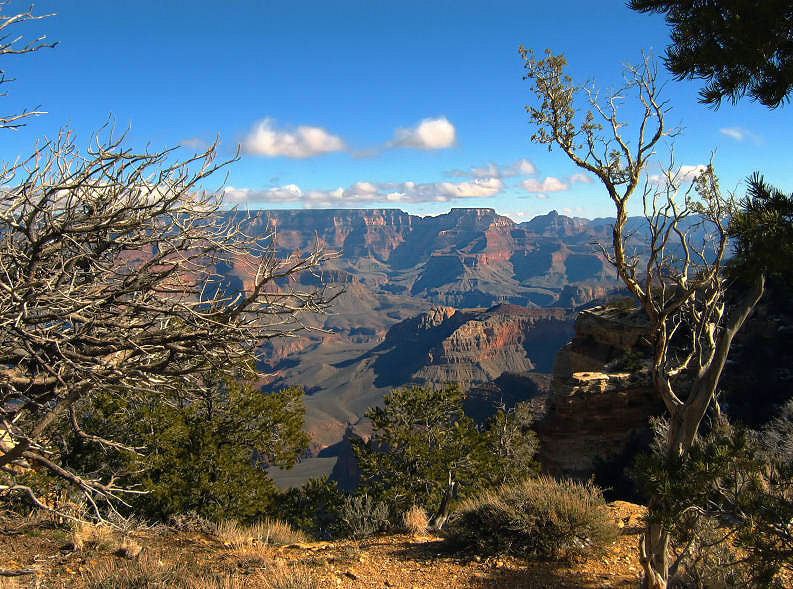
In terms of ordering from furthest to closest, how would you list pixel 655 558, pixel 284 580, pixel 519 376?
1. pixel 519 376
2. pixel 284 580
3. pixel 655 558

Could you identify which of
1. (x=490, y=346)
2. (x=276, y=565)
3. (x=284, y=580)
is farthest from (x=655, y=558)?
(x=490, y=346)

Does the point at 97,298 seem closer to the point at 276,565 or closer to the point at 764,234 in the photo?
the point at 276,565

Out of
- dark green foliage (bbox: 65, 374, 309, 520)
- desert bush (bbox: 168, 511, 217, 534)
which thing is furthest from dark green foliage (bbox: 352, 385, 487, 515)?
desert bush (bbox: 168, 511, 217, 534)

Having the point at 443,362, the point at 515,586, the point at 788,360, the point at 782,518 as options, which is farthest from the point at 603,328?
the point at 443,362

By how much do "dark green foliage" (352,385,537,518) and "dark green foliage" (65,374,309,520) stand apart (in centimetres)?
264

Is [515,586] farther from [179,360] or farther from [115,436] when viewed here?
[115,436]

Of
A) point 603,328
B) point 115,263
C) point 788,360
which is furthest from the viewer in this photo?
point 603,328

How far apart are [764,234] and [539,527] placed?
5.44 meters

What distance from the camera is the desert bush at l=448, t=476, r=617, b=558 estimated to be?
7578 millimetres

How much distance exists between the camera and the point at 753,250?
4605mm

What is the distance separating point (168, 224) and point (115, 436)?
8.95 m

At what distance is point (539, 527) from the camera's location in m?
7.69

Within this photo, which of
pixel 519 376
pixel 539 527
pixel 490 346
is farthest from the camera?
Result: pixel 490 346

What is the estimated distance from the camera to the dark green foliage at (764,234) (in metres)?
4.33
